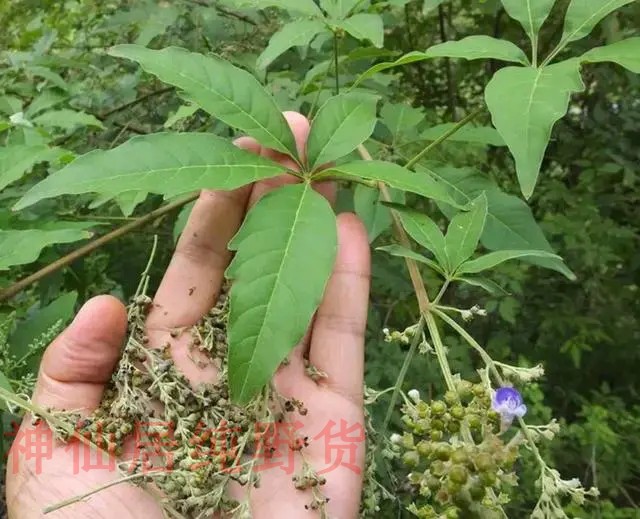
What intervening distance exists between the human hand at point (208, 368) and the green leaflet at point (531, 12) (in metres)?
0.49

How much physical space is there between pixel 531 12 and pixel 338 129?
42 cm

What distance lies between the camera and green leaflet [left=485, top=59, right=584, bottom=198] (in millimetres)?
1026

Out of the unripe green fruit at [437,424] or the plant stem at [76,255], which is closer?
the unripe green fruit at [437,424]

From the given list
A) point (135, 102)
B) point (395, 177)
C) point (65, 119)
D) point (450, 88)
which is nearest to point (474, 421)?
point (395, 177)

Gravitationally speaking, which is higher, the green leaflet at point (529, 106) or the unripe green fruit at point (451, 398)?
the green leaflet at point (529, 106)

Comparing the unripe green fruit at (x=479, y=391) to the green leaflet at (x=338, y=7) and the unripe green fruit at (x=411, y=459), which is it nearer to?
the unripe green fruit at (x=411, y=459)

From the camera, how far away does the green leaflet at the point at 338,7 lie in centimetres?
Result: 163

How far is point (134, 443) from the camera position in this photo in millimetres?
1494

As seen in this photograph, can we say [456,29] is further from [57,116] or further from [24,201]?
[24,201]

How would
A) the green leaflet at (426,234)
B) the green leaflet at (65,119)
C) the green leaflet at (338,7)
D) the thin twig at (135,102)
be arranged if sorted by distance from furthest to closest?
the thin twig at (135,102) → the green leaflet at (65,119) → the green leaflet at (338,7) → the green leaflet at (426,234)

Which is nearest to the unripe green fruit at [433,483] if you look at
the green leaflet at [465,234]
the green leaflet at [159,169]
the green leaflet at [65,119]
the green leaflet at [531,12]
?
the green leaflet at [465,234]

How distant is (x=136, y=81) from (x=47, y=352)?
1.17 metres

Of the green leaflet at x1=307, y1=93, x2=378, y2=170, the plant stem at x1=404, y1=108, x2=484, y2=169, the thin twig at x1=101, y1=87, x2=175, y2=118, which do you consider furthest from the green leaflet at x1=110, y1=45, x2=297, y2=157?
the thin twig at x1=101, y1=87, x2=175, y2=118

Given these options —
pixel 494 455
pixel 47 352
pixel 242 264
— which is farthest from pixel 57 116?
pixel 494 455
